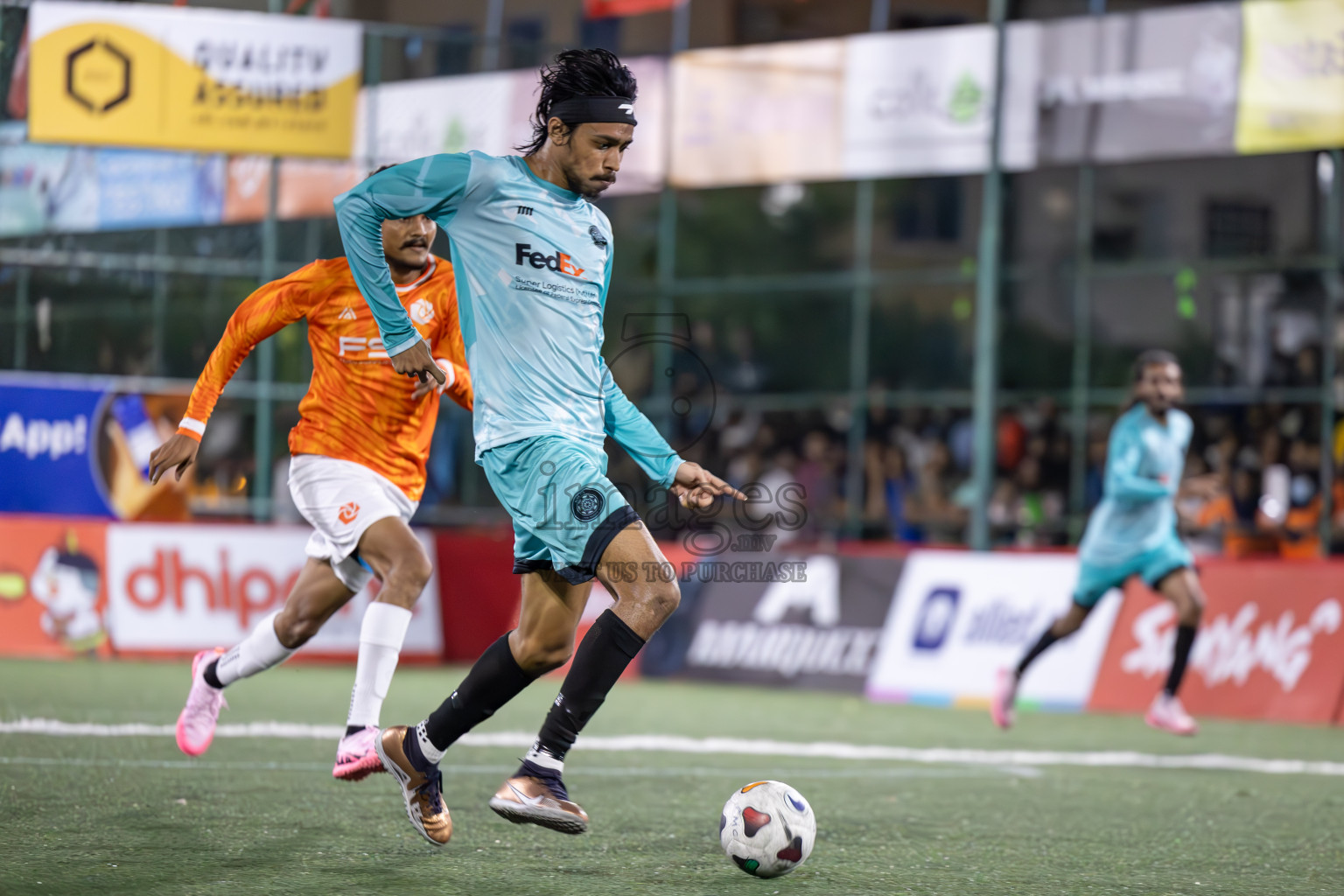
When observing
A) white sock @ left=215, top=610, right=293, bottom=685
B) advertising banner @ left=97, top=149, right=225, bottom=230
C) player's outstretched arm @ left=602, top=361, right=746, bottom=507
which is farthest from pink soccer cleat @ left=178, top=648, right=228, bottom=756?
advertising banner @ left=97, top=149, right=225, bottom=230

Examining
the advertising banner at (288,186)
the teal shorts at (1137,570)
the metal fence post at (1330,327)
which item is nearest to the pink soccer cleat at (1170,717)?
the teal shorts at (1137,570)

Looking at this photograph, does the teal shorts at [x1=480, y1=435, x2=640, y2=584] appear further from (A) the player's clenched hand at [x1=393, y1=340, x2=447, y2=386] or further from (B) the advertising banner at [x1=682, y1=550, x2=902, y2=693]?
(B) the advertising banner at [x1=682, y1=550, x2=902, y2=693]

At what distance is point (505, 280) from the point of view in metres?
5.15

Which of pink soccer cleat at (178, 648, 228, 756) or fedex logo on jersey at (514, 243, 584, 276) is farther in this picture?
pink soccer cleat at (178, 648, 228, 756)

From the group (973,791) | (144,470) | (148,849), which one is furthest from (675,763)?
(144,470)

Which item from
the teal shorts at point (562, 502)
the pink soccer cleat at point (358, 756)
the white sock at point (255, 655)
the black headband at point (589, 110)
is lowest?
the pink soccer cleat at point (358, 756)

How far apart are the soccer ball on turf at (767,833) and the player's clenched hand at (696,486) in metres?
0.92

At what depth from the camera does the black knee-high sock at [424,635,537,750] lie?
201 inches

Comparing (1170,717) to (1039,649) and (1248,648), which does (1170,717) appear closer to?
(1039,649)

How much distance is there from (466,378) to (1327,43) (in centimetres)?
1267

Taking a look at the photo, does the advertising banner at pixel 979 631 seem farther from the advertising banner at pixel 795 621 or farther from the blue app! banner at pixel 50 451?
the blue app! banner at pixel 50 451

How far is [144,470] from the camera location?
58.5 feet

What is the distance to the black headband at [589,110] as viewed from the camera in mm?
5180

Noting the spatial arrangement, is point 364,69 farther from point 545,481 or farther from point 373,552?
point 545,481
